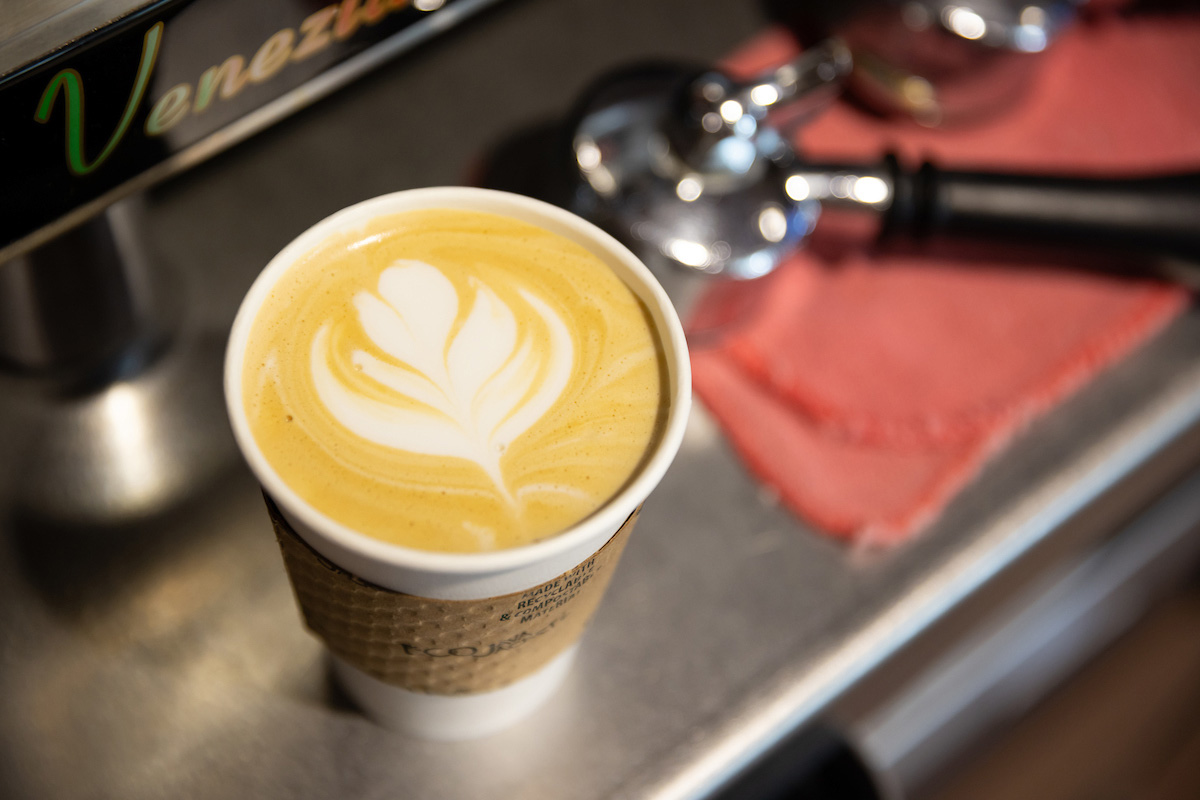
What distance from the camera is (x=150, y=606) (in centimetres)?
50

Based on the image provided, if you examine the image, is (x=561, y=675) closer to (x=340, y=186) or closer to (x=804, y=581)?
(x=804, y=581)

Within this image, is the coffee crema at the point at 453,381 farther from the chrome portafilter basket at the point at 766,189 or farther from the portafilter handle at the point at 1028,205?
the portafilter handle at the point at 1028,205

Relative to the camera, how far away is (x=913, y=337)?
638 mm

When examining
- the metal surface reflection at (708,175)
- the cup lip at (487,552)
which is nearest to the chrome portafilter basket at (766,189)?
the metal surface reflection at (708,175)

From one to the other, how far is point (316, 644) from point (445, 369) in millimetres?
203

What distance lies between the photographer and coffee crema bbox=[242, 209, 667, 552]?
34 centimetres

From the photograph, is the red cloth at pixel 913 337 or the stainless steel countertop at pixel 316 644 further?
the red cloth at pixel 913 337

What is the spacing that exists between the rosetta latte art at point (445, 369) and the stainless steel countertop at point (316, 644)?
19cm

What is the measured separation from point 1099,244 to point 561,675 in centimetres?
43

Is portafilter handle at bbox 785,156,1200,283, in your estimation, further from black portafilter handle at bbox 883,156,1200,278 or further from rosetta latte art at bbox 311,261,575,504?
rosetta latte art at bbox 311,261,575,504

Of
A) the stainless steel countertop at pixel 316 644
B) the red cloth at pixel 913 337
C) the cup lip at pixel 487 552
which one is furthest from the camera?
the red cloth at pixel 913 337

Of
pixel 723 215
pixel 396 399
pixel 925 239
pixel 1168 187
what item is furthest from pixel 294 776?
pixel 1168 187

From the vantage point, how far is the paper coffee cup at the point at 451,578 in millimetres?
323

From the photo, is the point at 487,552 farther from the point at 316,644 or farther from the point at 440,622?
the point at 316,644
